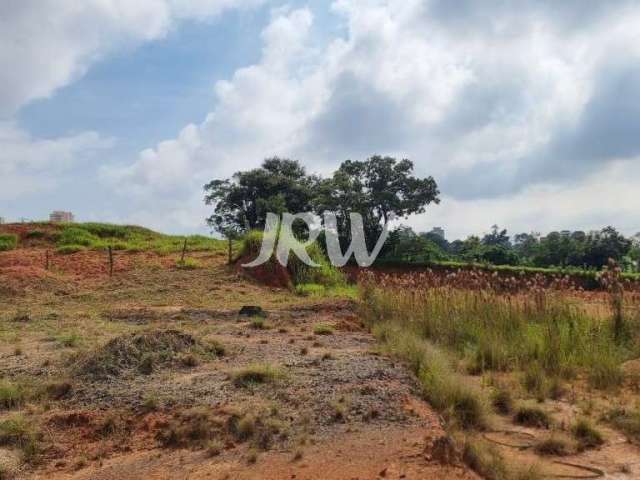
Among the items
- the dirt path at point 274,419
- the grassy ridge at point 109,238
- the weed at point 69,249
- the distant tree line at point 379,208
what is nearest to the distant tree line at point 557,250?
the distant tree line at point 379,208

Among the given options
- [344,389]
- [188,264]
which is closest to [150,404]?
[344,389]

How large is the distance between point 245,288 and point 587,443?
10.3m

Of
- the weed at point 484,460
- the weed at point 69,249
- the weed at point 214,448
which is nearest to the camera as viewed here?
the weed at point 484,460

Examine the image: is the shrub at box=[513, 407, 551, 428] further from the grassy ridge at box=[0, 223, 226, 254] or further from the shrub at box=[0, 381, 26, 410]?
the grassy ridge at box=[0, 223, 226, 254]

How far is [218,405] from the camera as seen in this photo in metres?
4.84

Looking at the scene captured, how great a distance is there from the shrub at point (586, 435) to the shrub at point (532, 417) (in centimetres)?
27

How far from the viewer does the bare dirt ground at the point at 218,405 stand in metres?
3.90

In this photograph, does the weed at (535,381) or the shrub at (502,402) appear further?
the weed at (535,381)

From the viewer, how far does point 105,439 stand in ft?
15.1

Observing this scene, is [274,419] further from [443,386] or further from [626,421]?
[626,421]

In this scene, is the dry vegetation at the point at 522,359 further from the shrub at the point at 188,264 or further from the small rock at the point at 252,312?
the shrub at the point at 188,264

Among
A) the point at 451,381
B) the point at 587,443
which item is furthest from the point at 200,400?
the point at 587,443

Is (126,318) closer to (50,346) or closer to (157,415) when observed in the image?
(50,346)

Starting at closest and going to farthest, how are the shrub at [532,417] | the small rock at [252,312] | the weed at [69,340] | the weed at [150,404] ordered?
the shrub at [532,417] < the weed at [150,404] < the weed at [69,340] < the small rock at [252,312]
